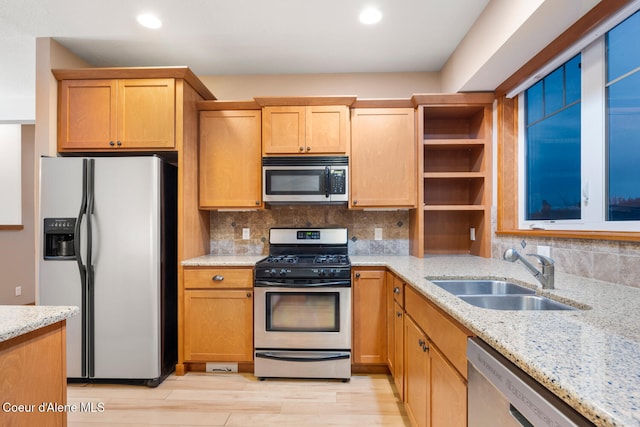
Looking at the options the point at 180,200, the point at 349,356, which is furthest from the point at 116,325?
the point at 349,356

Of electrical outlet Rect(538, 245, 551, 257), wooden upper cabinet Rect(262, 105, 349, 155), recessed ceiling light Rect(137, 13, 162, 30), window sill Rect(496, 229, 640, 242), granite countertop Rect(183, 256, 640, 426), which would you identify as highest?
recessed ceiling light Rect(137, 13, 162, 30)

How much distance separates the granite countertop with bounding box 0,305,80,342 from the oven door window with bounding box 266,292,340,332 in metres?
1.39

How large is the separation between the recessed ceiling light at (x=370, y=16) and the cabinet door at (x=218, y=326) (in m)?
2.16

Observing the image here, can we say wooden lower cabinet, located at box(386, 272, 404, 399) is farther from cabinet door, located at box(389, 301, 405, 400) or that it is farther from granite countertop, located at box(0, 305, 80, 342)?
granite countertop, located at box(0, 305, 80, 342)

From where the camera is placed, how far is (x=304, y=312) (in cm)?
229

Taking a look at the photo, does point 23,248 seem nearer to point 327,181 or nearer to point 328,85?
point 327,181

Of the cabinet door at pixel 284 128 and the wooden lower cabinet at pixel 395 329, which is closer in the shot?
the wooden lower cabinet at pixel 395 329

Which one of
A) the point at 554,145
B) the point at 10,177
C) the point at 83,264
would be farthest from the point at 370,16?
the point at 10,177

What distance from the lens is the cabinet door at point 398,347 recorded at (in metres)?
1.88

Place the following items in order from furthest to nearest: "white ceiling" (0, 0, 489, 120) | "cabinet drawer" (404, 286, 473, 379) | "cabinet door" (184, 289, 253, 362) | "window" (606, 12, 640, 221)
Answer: "cabinet door" (184, 289, 253, 362)
"white ceiling" (0, 0, 489, 120)
"window" (606, 12, 640, 221)
"cabinet drawer" (404, 286, 473, 379)

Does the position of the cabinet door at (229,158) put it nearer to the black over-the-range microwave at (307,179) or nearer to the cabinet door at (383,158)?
the black over-the-range microwave at (307,179)

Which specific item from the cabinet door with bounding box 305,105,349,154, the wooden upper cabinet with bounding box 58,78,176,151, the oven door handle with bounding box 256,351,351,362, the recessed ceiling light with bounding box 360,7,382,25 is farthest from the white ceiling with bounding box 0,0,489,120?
the oven door handle with bounding box 256,351,351,362

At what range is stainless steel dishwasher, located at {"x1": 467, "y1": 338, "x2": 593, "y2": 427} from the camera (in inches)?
24.0

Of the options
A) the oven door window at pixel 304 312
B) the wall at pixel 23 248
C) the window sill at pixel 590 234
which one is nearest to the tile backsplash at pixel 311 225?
the oven door window at pixel 304 312
